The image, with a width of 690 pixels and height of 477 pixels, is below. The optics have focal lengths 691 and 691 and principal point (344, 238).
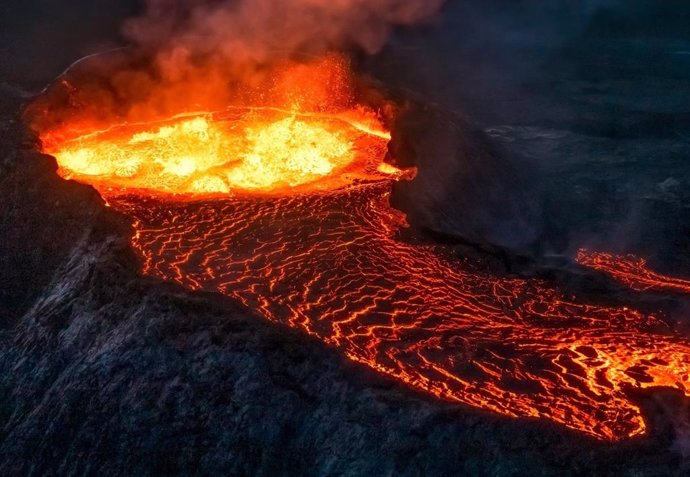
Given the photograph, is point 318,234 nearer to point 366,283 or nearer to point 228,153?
point 366,283

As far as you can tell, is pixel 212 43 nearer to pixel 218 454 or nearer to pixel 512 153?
pixel 512 153

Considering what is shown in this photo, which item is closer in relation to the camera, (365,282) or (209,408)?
(209,408)

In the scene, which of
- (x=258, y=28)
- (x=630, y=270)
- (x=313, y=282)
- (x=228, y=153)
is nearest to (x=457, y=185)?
(x=630, y=270)

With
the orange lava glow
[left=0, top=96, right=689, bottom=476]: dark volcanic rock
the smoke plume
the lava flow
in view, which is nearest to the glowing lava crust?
the lava flow

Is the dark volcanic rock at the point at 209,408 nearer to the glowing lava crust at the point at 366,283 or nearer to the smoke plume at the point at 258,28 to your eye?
the glowing lava crust at the point at 366,283

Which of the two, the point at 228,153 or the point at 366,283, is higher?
the point at 366,283

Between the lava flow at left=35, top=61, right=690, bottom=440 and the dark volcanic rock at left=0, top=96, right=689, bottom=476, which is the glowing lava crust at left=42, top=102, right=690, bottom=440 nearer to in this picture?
the lava flow at left=35, top=61, right=690, bottom=440
